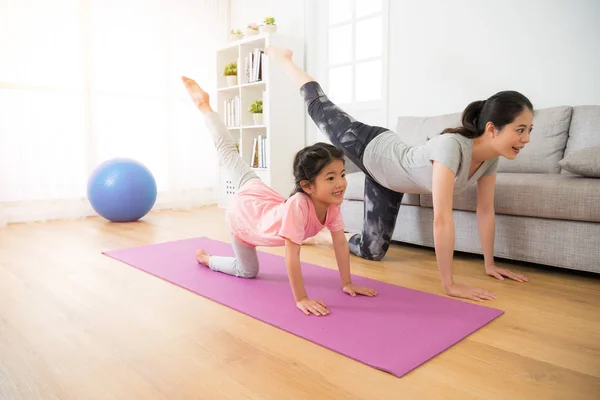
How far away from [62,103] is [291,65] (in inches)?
90.3

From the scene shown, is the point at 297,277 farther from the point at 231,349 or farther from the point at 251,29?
the point at 251,29

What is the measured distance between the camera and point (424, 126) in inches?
116

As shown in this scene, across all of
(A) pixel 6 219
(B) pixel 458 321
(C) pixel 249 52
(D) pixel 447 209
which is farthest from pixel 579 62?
(A) pixel 6 219

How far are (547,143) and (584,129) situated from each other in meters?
0.18

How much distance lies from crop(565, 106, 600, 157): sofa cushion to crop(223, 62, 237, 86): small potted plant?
116 inches

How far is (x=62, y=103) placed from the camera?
377 cm

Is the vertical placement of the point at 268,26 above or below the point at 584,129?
above

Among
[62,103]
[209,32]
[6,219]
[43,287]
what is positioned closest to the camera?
[43,287]

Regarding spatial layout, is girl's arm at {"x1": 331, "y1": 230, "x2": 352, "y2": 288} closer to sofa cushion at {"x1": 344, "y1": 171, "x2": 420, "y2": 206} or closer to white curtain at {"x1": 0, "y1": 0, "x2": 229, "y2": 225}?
sofa cushion at {"x1": 344, "y1": 171, "x2": 420, "y2": 206}

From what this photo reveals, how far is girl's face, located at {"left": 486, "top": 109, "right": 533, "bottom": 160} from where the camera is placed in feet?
5.57

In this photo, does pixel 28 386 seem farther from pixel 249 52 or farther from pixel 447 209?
pixel 249 52

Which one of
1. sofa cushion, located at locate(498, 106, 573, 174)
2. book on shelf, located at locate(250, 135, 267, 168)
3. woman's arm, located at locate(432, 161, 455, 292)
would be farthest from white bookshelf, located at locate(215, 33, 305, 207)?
woman's arm, located at locate(432, 161, 455, 292)

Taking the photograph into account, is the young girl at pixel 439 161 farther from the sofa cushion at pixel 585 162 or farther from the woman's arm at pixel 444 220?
the sofa cushion at pixel 585 162

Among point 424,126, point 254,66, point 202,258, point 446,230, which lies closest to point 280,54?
point 424,126
